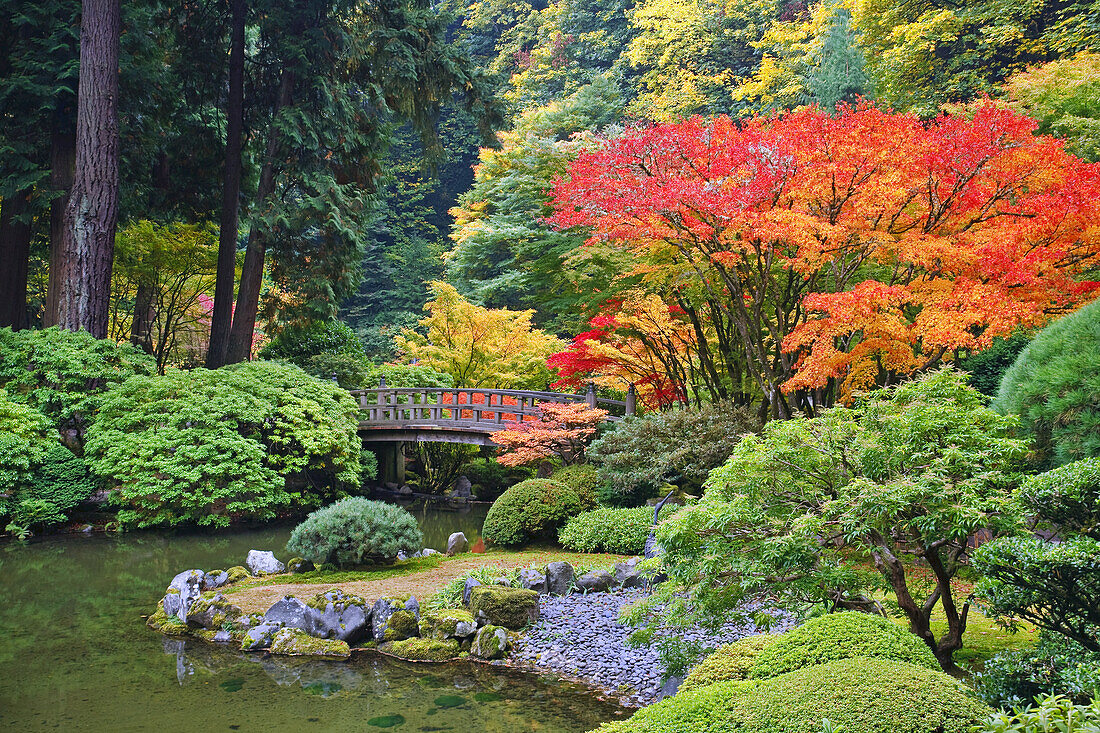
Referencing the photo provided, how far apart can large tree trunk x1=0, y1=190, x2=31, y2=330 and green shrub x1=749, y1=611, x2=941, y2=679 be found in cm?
1548

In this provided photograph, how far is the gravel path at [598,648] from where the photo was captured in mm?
5770

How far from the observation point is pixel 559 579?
7.88 meters

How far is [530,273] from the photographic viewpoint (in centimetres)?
1415

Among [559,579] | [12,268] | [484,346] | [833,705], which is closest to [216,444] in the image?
[12,268]

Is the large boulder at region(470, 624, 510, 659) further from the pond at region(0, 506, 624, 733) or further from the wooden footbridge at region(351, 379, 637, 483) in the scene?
the wooden footbridge at region(351, 379, 637, 483)

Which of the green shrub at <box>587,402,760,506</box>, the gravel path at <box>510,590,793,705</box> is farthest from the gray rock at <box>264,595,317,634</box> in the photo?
the green shrub at <box>587,402,760,506</box>

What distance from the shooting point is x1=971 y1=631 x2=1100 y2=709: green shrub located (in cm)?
300

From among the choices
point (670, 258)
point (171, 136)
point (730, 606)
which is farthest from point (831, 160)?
point (171, 136)

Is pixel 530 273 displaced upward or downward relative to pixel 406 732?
upward

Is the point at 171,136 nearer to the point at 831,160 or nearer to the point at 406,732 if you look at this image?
the point at 831,160

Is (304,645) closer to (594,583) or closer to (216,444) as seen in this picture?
(594,583)

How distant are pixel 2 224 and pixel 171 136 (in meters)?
3.63

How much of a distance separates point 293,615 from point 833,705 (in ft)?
17.5

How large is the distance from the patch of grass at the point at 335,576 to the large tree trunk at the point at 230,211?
7.70m
